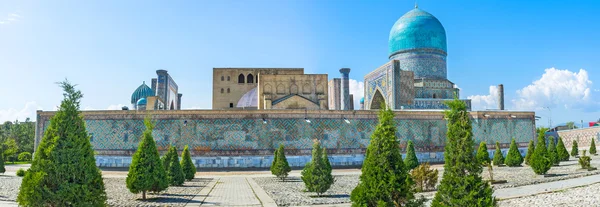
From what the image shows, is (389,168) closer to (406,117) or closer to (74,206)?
(74,206)

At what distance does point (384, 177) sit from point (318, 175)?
550cm

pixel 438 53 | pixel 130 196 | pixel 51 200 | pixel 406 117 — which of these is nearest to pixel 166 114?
→ pixel 130 196

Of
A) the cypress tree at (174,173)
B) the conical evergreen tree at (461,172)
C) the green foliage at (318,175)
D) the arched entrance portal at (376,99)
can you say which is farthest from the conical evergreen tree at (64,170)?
the arched entrance portal at (376,99)

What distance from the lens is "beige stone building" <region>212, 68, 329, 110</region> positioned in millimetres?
27953

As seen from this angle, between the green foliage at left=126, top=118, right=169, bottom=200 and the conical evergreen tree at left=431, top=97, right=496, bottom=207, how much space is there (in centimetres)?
736

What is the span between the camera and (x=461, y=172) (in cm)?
588

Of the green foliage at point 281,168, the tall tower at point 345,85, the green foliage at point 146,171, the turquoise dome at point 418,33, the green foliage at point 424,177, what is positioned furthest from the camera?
the turquoise dome at point 418,33

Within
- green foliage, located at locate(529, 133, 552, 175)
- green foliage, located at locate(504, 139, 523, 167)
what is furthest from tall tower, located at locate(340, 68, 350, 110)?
green foliage, located at locate(529, 133, 552, 175)

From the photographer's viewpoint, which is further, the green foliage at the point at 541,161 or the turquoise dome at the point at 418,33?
the turquoise dome at the point at 418,33

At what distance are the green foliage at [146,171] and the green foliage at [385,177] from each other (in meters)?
6.31

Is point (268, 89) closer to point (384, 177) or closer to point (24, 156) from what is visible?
point (24, 156)

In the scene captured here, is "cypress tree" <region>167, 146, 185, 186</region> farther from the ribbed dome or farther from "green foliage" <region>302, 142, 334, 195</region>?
the ribbed dome

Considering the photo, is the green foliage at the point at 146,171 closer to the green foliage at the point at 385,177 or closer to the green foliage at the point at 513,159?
the green foliage at the point at 385,177

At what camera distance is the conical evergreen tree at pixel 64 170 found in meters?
5.79
